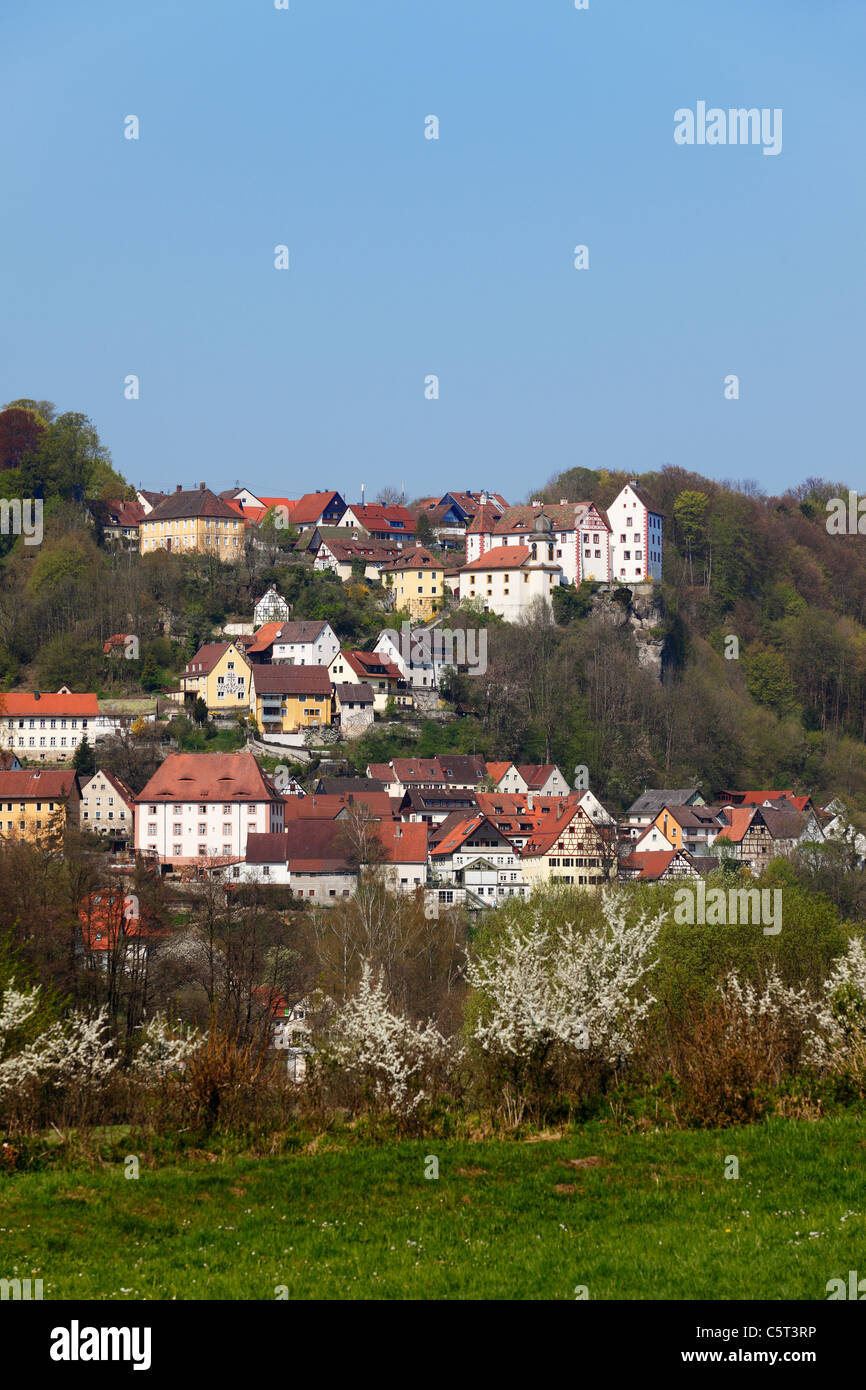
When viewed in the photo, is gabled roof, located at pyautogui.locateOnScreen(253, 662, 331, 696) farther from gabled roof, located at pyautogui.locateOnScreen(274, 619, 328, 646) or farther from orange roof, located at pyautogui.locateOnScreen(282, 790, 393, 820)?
orange roof, located at pyautogui.locateOnScreen(282, 790, 393, 820)

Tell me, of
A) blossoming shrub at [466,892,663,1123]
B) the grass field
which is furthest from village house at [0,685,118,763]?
the grass field

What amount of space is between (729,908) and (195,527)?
→ 71.5 metres

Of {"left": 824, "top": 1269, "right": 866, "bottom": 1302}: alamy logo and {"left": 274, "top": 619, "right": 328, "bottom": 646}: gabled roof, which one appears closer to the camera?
{"left": 824, "top": 1269, "right": 866, "bottom": 1302}: alamy logo

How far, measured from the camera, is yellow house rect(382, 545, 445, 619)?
10856cm

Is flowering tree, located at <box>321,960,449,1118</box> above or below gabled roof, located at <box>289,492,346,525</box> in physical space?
below

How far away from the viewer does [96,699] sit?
9275cm

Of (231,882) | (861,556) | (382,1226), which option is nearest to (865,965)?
(382,1226)

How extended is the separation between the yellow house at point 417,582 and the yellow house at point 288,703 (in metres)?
15.7

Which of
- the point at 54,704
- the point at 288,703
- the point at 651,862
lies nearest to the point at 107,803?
the point at 54,704

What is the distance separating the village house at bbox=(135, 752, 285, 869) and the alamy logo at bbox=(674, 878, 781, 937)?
1426 inches

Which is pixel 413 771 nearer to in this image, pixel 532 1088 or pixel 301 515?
A: pixel 301 515

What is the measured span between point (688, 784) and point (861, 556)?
43.0 meters

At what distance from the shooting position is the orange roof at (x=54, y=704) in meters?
91.2
